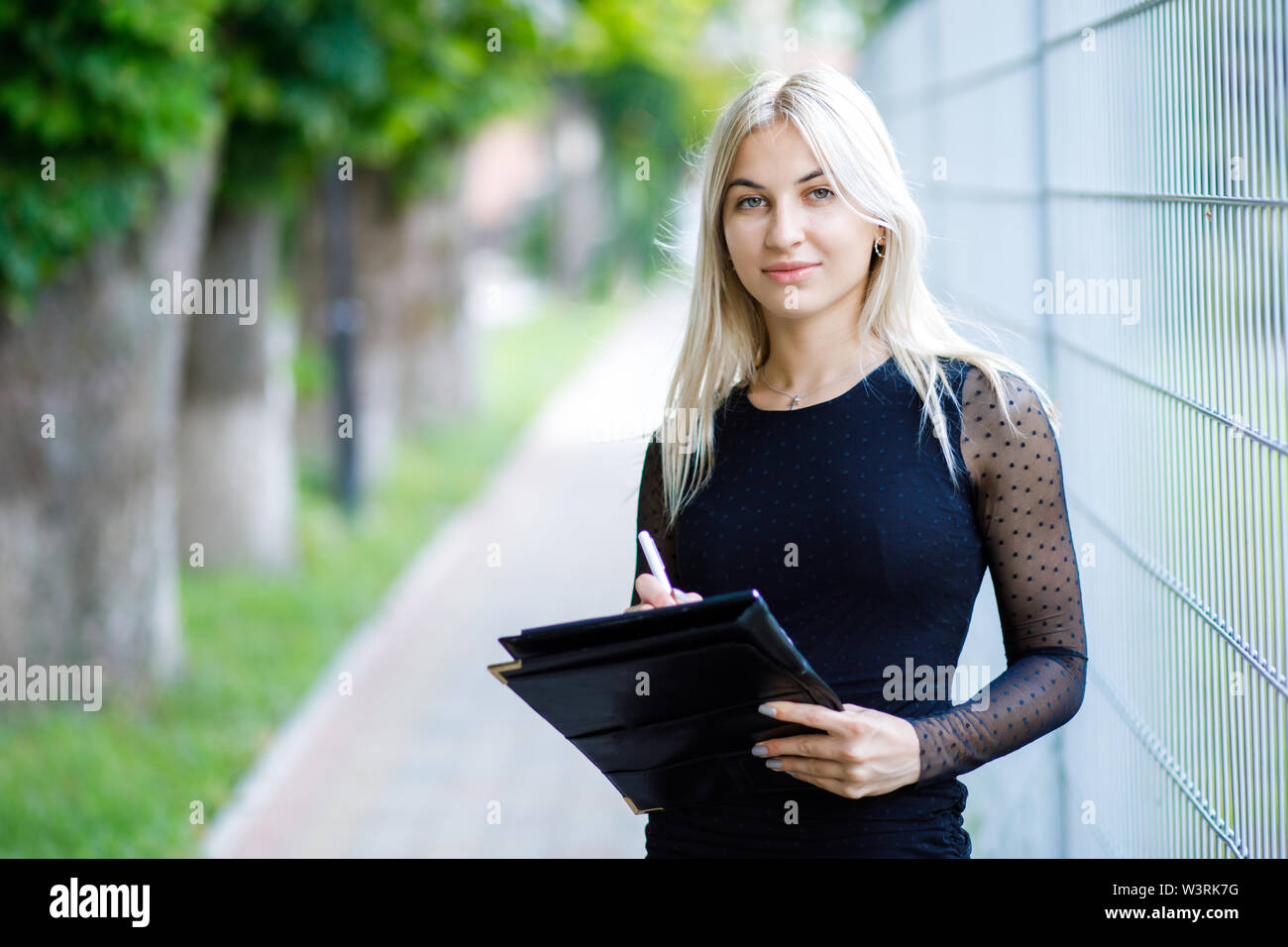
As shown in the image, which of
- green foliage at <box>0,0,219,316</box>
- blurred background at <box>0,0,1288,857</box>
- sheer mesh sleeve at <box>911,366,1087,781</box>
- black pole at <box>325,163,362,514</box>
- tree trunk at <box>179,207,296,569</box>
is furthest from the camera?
black pole at <box>325,163,362,514</box>

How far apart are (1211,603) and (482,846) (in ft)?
12.2

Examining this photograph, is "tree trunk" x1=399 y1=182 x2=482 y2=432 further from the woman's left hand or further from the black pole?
the woman's left hand

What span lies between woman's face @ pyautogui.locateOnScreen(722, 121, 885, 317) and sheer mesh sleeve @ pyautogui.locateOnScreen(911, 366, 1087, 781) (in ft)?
0.94

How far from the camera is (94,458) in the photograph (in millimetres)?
6566

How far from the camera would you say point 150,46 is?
577cm

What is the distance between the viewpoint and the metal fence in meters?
2.30

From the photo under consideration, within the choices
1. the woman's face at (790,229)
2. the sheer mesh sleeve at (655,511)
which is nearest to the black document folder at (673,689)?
the sheer mesh sleeve at (655,511)

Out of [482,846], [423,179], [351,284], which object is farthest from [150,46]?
[423,179]

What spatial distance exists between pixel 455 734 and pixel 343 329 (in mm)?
4936

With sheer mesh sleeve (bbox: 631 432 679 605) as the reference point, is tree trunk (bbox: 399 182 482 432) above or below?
above

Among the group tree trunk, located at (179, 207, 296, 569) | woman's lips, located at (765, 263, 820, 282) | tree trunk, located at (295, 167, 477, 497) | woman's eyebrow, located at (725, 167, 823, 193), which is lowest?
woman's lips, located at (765, 263, 820, 282)

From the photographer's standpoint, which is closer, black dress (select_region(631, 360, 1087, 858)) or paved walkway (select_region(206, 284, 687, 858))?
black dress (select_region(631, 360, 1087, 858))

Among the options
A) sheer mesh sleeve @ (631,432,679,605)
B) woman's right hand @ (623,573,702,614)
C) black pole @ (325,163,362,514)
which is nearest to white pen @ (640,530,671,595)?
woman's right hand @ (623,573,702,614)
